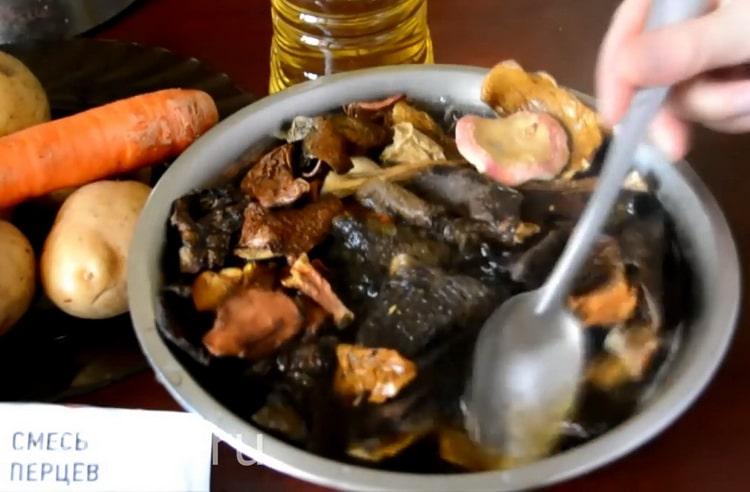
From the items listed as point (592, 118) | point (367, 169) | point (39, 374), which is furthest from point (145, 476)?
point (592, 118)

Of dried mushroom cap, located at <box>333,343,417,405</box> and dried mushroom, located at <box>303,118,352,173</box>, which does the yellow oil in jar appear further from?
dried mushroom cap, located at <box>333,343,417,405</box>

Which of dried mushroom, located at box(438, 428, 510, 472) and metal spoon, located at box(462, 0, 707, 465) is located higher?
metal spoon, located at box(462, 0, 707, 465)

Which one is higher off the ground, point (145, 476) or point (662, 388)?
point (662, 388)

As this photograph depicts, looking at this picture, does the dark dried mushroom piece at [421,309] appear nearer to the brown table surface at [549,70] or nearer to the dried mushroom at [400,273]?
the dried mushroom at [400,273]

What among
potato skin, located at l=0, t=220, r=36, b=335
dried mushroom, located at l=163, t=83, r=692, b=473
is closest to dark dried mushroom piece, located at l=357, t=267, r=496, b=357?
dried mushroom, located at l=163, t=83, r=692, b=473

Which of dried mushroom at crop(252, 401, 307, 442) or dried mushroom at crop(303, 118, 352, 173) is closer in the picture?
dried mushroom at crop(252, 401, 307, 442)

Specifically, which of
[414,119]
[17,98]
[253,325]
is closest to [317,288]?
[253,325]

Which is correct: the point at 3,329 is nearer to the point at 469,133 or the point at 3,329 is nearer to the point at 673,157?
the point at 469,133
